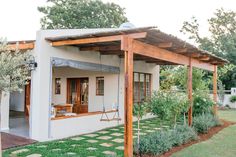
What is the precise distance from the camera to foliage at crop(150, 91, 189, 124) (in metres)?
7.69

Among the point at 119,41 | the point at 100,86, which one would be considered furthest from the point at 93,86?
the point at 119,41

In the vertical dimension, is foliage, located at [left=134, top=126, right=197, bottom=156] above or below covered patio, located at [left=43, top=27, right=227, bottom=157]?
below

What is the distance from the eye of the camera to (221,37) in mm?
26344

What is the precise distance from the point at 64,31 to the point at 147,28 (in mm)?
Answer: 3731

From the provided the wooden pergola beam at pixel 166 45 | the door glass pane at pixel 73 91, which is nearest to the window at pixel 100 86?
the door glass pane at pixel 73 91

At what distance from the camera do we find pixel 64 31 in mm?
8609

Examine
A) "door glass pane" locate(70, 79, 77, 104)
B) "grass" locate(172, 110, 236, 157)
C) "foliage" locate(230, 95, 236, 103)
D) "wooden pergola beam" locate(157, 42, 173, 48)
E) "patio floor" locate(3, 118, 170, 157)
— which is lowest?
"grass" locate(172, 110, 236, 157)

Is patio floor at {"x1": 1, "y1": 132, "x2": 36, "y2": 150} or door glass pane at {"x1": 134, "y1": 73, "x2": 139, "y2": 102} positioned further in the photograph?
door glass pane at {"x1": 134, "y1": 73, "x2": 139, "y2": 102}

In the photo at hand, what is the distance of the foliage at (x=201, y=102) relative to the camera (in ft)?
38.7

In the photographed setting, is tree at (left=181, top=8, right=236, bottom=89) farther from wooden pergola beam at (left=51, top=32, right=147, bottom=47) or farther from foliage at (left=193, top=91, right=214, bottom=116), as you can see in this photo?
wooden pergola beam at (left=51, top=32, right=147, bottom=47)

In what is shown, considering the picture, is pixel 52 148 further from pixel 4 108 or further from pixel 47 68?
pixel 4 108

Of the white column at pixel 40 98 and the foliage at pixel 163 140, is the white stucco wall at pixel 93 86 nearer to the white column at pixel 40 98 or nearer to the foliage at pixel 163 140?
the foliage at pixel 163 140

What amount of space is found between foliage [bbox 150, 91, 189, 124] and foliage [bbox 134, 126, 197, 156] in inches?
22.2

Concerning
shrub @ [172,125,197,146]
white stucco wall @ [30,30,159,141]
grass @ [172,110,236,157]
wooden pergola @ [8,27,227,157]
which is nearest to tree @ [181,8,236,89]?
grass @ [172,110,236,157]
